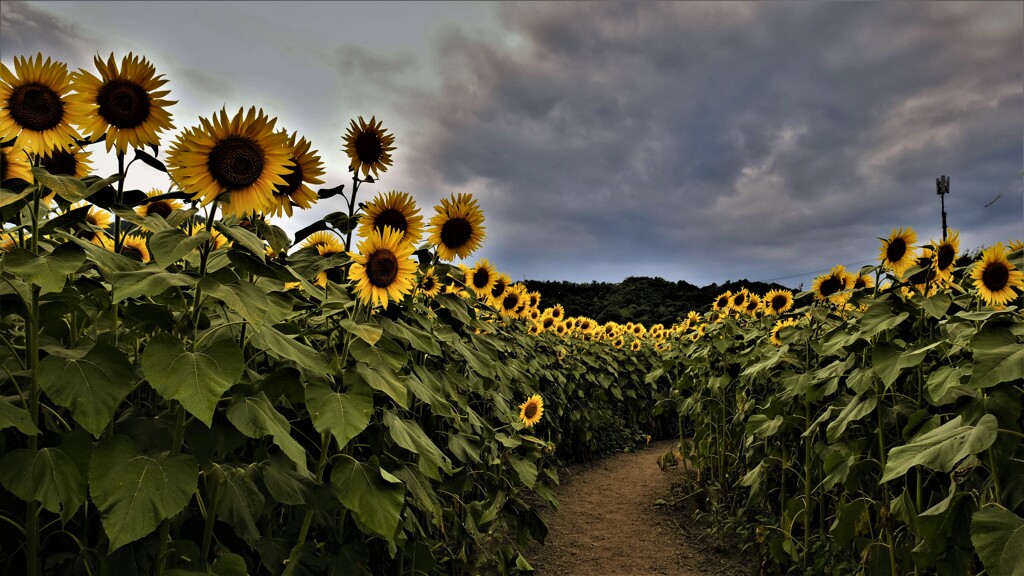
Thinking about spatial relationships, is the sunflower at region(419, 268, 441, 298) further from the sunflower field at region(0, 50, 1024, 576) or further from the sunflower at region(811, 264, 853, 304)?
the sunflower at region(811, 264, 853, 304)

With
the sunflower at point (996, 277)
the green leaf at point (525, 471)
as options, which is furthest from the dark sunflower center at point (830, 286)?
the green leaf at point (525, 471)

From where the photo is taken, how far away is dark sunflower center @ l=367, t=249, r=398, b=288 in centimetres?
229

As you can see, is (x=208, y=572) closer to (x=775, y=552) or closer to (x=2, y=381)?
(x=2, y=381)

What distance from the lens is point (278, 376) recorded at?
1954 millimetres

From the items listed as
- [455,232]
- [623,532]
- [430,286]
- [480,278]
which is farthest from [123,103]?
[623,532]

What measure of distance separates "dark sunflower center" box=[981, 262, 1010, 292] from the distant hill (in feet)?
66.3

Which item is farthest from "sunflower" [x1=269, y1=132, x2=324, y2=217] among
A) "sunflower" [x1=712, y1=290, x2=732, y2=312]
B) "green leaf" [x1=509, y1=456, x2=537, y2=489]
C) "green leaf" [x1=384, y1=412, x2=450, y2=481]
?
"sunflower" [x1=712, y1=290, x2=732, y2=312]

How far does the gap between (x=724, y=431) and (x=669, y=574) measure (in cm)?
157

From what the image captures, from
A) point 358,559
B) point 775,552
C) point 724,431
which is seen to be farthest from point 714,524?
point 358,559

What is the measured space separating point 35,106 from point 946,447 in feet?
10.5

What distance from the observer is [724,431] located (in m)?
6.06

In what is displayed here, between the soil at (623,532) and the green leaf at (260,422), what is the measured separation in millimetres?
3834

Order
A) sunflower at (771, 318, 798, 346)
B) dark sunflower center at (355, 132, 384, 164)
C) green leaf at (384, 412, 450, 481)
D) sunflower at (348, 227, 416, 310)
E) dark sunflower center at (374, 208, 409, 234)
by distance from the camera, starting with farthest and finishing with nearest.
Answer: sunflower at (771, 318, 798, 346) → dark sunflower center at (374, 208, 409, 234) → dark sunflower center at (355, 132, 384, 164) → sunflower at (348, 227, 416, 310) → green leaf at (384, 412, 450, 481)

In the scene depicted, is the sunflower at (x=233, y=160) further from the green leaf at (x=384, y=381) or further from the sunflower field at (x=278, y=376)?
the green leaf at (x=384, y=381)
